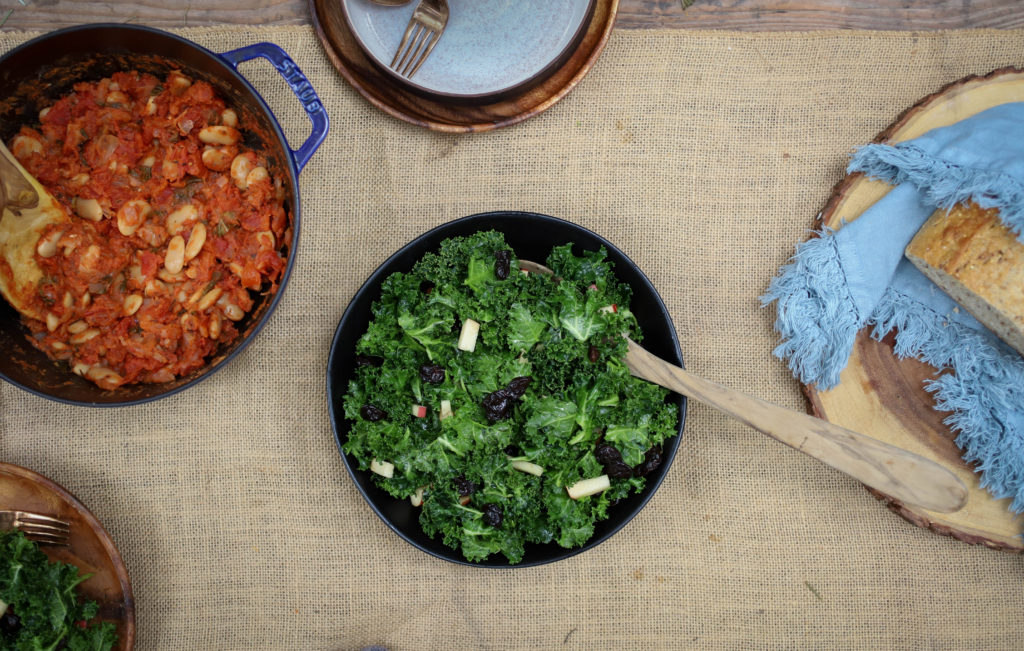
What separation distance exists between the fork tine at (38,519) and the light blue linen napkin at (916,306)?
2.68 m

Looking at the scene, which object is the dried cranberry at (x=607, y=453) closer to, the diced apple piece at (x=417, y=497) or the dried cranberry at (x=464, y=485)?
the dried cranberry at (x=464, y=485)

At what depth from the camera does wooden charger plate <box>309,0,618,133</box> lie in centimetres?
261

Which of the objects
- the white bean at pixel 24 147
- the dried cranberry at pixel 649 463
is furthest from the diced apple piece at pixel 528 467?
the white bean at pixel 24 147

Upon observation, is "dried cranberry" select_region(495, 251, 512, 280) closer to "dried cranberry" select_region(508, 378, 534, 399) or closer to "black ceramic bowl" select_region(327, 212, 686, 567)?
"black ceramic bowl" select_region(327, 212, 686, 567)

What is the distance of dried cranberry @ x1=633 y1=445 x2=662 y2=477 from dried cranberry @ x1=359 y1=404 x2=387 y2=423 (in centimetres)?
88

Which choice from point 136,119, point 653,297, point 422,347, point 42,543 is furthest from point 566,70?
point 42,543

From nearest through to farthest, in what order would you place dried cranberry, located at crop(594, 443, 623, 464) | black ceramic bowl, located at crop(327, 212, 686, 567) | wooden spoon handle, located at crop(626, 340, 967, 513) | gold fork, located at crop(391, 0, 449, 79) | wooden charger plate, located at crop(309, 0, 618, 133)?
wooden spoon handle, located at crop(626, 340, 967, 513) < dried cranberry, located at crop(594, 443, 623, 464) < black ceramic bowl, located at crop(327, 212, 686, 567) < gold fork, located at crop(391, 0, 449, 79) < wooden charger plate, located at crop(309, 0, 618, 133)

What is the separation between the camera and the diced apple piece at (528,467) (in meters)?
2.31

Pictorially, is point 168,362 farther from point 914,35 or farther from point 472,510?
point 914,35

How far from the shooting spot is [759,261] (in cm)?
273

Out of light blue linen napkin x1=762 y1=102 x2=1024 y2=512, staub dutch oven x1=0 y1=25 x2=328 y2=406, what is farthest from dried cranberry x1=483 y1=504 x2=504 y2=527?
light blue linen napkin x1=762 y1=102 x2=1024 y2=512

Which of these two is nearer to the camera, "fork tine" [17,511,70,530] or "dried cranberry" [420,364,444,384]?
"dried cranberry" [420,364,444,384]

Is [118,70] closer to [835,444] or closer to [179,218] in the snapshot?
[179,218]

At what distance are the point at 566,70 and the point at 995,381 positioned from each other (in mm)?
1933
